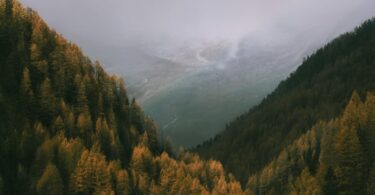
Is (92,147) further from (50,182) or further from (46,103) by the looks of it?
(50,182)

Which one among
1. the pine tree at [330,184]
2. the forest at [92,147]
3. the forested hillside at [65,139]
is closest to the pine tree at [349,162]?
the forest at [92,147]

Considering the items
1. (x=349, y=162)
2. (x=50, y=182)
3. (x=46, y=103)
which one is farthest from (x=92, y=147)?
(x=349, y=162)

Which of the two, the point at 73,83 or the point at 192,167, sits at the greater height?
the point at 73,83

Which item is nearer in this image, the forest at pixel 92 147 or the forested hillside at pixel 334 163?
the forest at pixel 92 147

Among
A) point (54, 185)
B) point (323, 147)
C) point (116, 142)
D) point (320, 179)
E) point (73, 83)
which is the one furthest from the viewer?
point (73, 83)

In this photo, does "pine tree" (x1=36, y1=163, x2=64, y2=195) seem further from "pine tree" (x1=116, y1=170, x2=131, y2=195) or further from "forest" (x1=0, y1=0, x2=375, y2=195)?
"pine tree" (x1=116, y1=170, x2=131, y2=195)

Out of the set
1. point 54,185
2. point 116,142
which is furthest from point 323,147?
point 54,185

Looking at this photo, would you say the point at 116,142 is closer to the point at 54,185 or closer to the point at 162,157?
the point at 162,157

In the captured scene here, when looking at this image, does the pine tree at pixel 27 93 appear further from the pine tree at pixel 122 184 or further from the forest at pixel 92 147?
the pine tree at pixel 122 184
